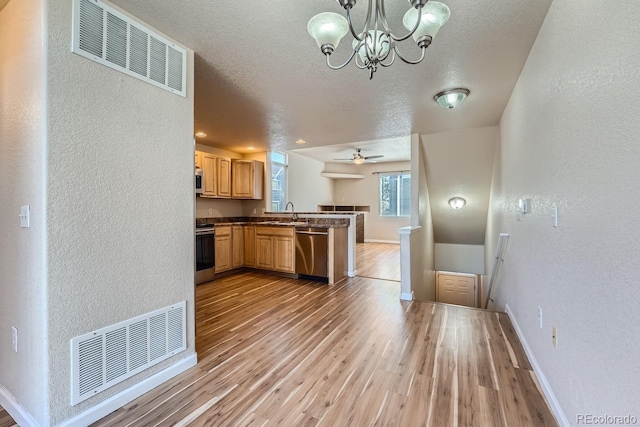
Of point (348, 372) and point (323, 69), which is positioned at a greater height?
point (323, 69)

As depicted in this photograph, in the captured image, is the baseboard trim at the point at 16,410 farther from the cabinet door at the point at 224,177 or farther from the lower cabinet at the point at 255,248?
the cabinet door at the point at 224,177

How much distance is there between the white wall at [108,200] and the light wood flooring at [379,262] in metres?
3.61

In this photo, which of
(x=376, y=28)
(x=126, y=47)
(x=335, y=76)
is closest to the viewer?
(x=376, y=28)

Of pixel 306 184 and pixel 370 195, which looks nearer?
pixel 306 184

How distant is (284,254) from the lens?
A: 4.77 metres

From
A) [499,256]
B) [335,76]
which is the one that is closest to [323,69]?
[335,76]

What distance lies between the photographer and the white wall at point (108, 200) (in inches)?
55.2

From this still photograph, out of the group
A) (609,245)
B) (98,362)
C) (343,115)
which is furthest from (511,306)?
(98,362)

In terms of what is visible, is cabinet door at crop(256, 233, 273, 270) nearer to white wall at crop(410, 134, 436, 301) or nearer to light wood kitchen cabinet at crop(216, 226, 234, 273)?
light wood kitchen cabinet at crop(216, 226, 234, 273)

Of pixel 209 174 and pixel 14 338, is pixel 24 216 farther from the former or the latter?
pixel 209 174

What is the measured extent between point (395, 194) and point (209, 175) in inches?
251

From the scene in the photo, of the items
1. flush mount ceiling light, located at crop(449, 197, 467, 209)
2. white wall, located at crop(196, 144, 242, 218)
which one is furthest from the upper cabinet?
flush mount ceiling light, located at crop(449, 197, 467, 209)

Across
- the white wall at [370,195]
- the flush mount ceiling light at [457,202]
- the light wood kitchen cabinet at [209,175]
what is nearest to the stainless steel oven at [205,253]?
the light wood kitchen cabinet at [209,175]

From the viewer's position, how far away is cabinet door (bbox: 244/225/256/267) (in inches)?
204
